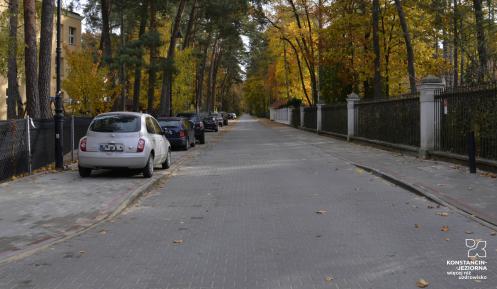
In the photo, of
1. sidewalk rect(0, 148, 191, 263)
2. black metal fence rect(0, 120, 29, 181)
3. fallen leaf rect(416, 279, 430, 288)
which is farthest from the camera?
black metal fence rect(0, 120, 29, 181)

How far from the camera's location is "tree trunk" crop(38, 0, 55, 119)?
17156 mm

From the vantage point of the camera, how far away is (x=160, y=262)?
639 centimetres

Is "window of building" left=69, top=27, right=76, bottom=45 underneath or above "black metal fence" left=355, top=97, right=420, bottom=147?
above

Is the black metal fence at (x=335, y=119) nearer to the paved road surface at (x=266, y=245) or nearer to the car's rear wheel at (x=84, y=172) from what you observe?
the car's rear wheel at (x=84, y=172)

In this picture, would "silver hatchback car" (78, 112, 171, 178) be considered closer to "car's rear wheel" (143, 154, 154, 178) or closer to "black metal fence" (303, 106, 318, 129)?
"car's rear wheel" (143, 154, 154, 178)

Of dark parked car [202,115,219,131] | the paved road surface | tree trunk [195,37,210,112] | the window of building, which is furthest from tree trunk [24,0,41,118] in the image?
tree trunk [195,37,210,112]

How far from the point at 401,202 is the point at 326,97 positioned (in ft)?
125

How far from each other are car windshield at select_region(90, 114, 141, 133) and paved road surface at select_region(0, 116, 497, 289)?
2.62 metres

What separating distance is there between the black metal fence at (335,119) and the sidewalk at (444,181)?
1371 centimetres

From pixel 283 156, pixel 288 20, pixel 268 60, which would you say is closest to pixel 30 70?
pixel 283 156

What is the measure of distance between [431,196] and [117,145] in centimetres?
717

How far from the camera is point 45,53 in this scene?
56.8ft

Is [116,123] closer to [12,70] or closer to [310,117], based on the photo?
[12,70]

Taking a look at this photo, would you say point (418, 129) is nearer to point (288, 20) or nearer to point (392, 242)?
point (392, 242)
